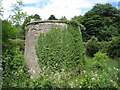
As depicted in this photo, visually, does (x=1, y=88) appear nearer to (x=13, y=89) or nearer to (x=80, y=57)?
(x=13, y=89)

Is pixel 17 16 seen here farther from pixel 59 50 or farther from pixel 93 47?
pixel 93 47

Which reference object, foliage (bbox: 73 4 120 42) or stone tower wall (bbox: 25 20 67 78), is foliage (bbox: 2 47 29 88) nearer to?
stone tower wall (bbox: 25 20 67 78)

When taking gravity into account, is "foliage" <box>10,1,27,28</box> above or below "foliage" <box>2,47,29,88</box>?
above

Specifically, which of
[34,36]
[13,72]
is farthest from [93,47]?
[13,72]

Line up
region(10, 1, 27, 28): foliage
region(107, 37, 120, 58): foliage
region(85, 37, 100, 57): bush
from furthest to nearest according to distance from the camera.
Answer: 1. region(85, 37, 100, 57): bush
2. region(107, 37, 120, 58): foliage
3. region(10, 1, 27, 28): foliage

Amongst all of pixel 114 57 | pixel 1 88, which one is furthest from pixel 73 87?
pixel 114 57

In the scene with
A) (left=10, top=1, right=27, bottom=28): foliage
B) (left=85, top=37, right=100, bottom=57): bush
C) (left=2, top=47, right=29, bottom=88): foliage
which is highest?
(left=10, top=1, right=27, bottom=28): foliage

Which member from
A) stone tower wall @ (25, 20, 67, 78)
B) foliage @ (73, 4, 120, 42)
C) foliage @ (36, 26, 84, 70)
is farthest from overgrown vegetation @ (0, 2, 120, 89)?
foliage @ (73, 4, 120, 42)

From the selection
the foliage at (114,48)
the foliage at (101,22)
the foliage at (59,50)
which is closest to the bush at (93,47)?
the foliage at (114,48)

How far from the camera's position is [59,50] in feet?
20.1

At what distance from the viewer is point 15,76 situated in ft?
11.3

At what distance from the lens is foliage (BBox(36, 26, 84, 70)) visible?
238 inches

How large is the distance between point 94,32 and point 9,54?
1859 centimetres

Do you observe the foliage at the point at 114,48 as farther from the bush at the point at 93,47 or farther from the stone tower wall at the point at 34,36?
the stone tower wall at the point at 34,36
